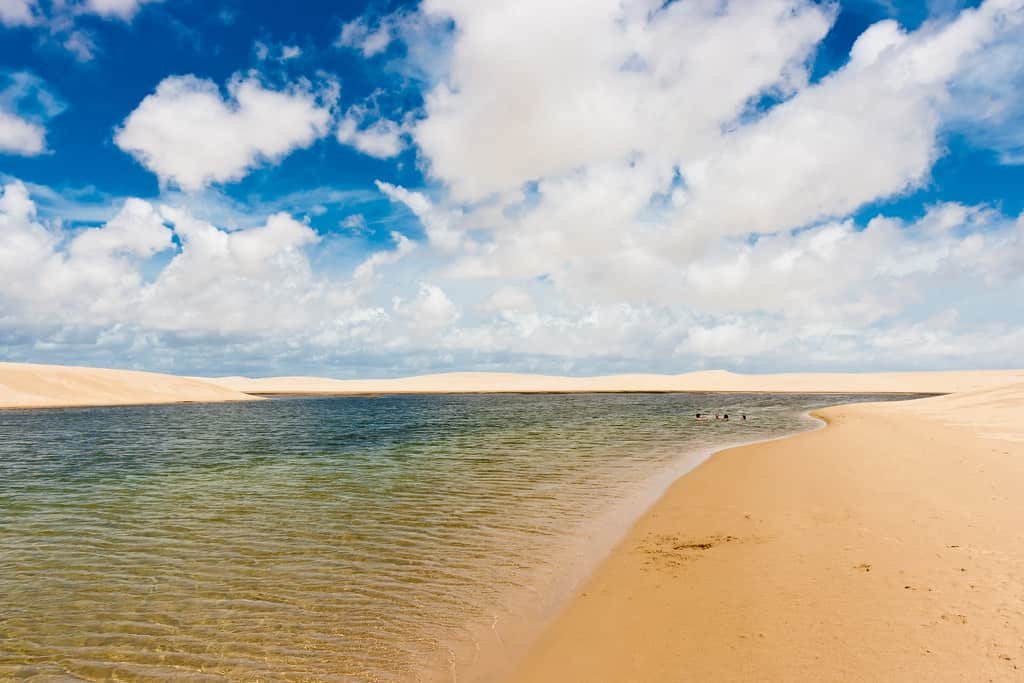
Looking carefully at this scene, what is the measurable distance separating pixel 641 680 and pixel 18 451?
34586mm

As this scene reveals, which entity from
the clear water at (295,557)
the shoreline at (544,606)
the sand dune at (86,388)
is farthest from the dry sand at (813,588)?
the sand dune at (86,388)

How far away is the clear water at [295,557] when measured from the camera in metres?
7.15

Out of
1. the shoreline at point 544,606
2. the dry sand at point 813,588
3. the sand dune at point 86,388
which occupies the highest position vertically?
the sand dune at point 86,388

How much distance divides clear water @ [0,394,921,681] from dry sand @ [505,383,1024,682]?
43.1 inches

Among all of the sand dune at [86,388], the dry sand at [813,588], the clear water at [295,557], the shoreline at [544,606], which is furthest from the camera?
the sand dune at [86,388]

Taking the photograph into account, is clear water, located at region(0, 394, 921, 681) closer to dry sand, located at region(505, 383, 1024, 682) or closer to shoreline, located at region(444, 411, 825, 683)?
shoreline, located at region(444, 411, 825, 683)

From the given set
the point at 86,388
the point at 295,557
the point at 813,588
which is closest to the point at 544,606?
the point at 813,588

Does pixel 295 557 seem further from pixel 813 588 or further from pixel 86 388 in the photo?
pixel 86 388

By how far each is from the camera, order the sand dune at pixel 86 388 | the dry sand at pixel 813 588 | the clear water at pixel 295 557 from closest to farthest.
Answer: the dry sand at pixel 813 588 → the clear water at pixel 295 557 → the sand dune at pixel 86 388

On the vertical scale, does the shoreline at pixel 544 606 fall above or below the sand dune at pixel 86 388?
below

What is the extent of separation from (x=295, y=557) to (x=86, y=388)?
303 ft

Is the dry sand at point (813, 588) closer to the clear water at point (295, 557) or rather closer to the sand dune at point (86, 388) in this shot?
the clear water at point (295, 557)

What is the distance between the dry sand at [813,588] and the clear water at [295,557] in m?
1.10

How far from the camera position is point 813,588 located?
8.27 m
